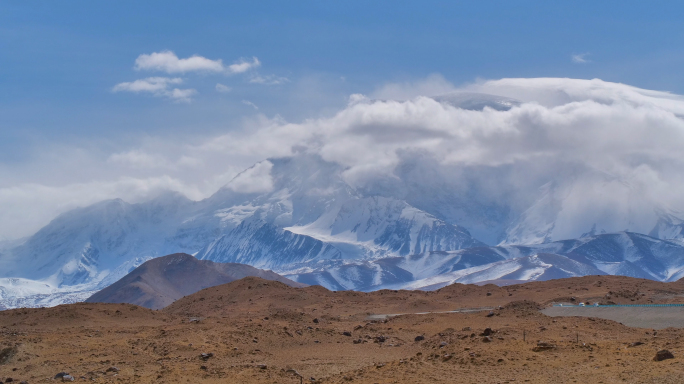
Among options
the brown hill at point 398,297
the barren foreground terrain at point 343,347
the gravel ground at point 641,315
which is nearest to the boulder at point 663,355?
the barren foreground terrain at point 343,347

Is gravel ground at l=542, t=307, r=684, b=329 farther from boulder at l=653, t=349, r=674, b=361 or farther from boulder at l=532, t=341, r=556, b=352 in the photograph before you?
boulder at l=653, t=349, r=674, b=361

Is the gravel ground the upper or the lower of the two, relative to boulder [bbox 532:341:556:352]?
lower

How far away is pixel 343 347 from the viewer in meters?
46.6

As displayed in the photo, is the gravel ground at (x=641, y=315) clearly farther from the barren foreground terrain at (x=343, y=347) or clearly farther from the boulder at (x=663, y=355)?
the boulder at (x=663, y=355)

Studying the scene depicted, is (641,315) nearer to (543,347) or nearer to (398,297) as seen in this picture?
(543,347)

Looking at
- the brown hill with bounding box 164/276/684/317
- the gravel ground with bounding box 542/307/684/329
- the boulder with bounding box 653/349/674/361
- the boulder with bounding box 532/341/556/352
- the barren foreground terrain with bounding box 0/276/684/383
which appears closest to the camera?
the boulder with bounding box 653/349/674/361

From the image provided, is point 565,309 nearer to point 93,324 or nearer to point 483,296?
point 483,296

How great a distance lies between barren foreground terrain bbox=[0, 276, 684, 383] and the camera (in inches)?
1238

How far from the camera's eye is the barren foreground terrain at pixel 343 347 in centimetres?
3144

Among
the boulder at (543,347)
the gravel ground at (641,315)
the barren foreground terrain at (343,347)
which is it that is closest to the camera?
the barren foreground terrain at (343,347)

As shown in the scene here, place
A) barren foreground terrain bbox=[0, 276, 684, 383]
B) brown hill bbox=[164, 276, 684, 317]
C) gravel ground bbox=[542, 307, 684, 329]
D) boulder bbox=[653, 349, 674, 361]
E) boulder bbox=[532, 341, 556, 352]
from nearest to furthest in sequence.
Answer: boulder bbox=[653, 349, 674, 361] < barren foreground terrain bbox=[0, 276, 684, 383] < boulder bbox=[532, 341, 556, 352] < gravel ground bbox=[542, 307, 684, 329] < brown hill bbox=[164, 276, 684, 317]

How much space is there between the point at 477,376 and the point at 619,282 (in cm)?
6311

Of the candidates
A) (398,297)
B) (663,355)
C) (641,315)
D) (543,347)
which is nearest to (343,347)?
(543,347)

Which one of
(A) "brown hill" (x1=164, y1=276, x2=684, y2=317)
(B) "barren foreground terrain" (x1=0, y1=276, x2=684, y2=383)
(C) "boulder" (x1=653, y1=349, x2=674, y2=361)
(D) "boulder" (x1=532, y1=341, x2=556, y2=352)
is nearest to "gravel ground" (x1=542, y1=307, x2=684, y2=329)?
(B) "barren foreground terrain" (x1=0, y1=276, x2=684, y2=383)
